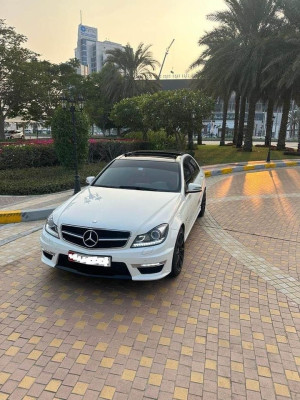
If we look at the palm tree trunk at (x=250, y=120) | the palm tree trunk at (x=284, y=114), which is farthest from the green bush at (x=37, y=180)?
the palm tree trunk at (x=284, y=114)

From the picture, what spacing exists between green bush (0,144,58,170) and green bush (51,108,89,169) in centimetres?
123

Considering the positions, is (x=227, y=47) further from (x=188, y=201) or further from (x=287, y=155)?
(x=188, y=201)

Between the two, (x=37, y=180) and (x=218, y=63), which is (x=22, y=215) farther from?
(x=218, y=63)

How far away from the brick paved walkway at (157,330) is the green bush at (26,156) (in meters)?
7.27

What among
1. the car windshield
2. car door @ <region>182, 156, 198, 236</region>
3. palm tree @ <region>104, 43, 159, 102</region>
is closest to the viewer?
car door @ <region>182, 156, 198, 236</region>

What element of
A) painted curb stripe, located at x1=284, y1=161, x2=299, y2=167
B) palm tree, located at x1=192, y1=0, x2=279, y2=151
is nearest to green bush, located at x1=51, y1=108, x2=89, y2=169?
painted curb stripe, located at x1=284, y1=161, x2=299, y2=167

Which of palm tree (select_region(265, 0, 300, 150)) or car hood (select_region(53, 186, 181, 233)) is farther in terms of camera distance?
palm tree (select_region(265, 0, 300, 150))

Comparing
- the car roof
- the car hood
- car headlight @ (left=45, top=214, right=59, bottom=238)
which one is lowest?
car headlight @ (left=45, top=214, right=59, bottom=238)

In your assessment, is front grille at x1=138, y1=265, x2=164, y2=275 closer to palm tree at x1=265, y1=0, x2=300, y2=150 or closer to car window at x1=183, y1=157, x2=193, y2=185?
car window at x1=183, y1=157, x2=193, y2=185

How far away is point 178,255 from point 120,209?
3.41ft

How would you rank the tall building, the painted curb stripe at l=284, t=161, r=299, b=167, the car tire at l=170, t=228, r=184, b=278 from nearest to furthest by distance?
the car tire at l=170, t=228, r=184, b=278
the painted curb stripe at l=284, t=161, r=299, b=167
the tall building

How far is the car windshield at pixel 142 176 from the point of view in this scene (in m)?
4.91

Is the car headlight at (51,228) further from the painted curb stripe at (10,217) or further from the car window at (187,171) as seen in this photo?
the painted curb stripe at (10,217)

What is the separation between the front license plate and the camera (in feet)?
11.6
